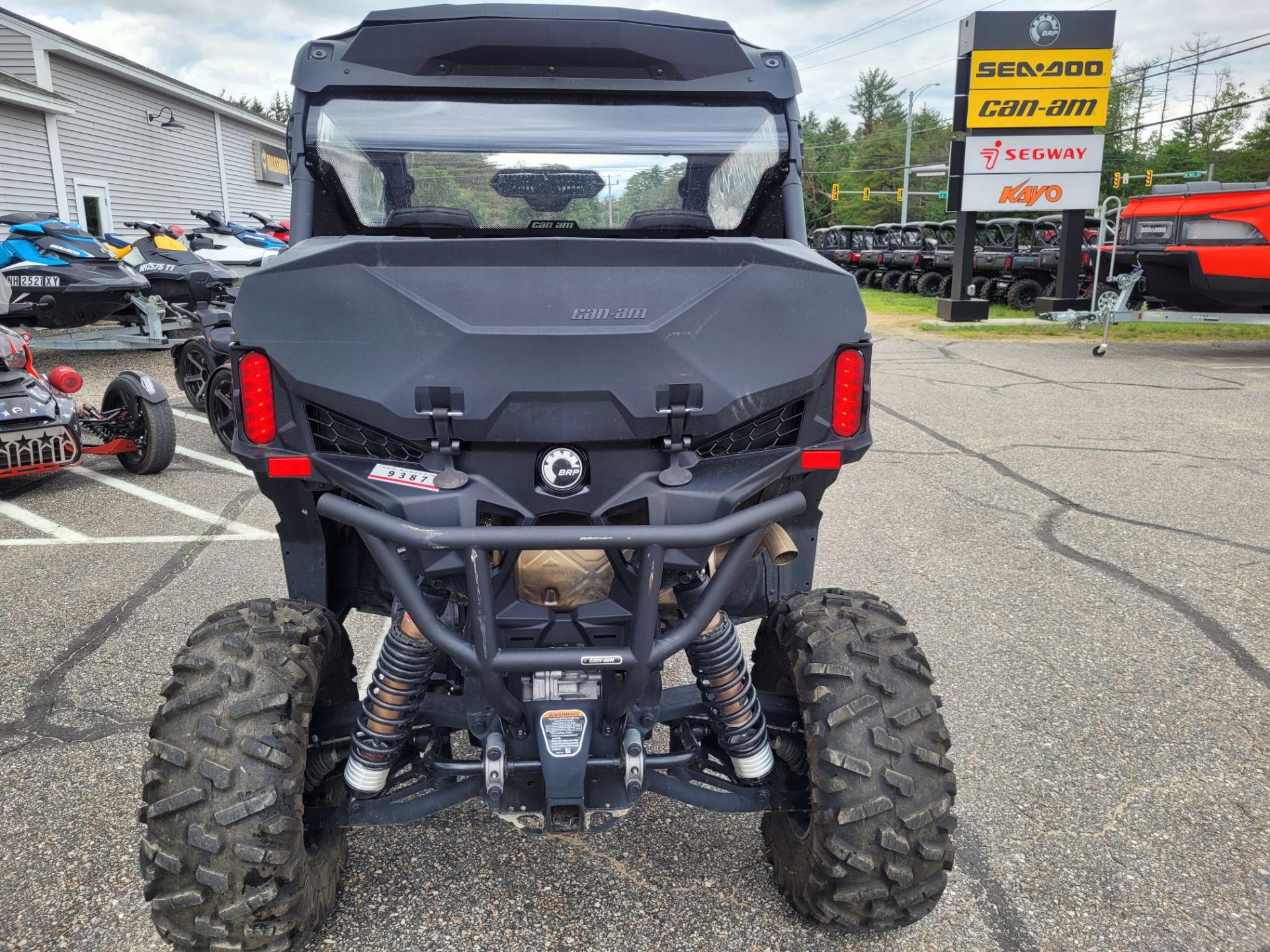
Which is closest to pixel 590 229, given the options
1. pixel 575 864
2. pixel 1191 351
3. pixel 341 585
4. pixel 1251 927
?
pixel 341 585

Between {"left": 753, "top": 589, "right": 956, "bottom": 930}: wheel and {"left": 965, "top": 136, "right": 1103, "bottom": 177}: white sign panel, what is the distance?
1846cm

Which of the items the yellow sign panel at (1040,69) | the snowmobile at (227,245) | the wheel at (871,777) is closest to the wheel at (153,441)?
the wheel at (871,777)

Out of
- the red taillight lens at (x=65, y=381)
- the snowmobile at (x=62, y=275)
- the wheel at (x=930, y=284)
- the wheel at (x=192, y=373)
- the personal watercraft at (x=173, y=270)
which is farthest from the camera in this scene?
the wheel at (x=930, y=284)

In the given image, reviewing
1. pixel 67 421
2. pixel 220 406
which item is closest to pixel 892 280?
pixel 220 406

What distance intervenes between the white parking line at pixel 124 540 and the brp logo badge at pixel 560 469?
4286mm

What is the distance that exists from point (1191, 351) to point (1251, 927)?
1548 cm

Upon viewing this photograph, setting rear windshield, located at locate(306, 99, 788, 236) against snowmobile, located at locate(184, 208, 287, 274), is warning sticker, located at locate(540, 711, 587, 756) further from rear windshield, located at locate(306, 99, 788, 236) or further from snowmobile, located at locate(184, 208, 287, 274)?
snowmobile, located at locate(184, 208, 287, 274)

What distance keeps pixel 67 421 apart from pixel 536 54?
5.17m

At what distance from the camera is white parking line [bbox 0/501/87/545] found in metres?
5.79

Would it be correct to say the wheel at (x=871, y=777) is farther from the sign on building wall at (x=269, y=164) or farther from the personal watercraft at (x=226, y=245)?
the sign on building wall at (x=269, y=164)

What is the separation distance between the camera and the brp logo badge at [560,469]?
2.11 metres

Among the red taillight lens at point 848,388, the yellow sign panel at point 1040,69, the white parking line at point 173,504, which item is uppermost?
the yellow sign panel at point 1040,69

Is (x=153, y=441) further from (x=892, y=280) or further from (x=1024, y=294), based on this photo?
(x=892, y=280)

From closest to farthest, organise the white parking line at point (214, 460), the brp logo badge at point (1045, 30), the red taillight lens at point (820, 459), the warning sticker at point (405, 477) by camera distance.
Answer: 1. the warning sticker at point (405, 477)
2. the red taillight lens at point (820, 459)
3. the white parking line at point (214, 460)
4. the brp logo badge at point (1045, 30)
